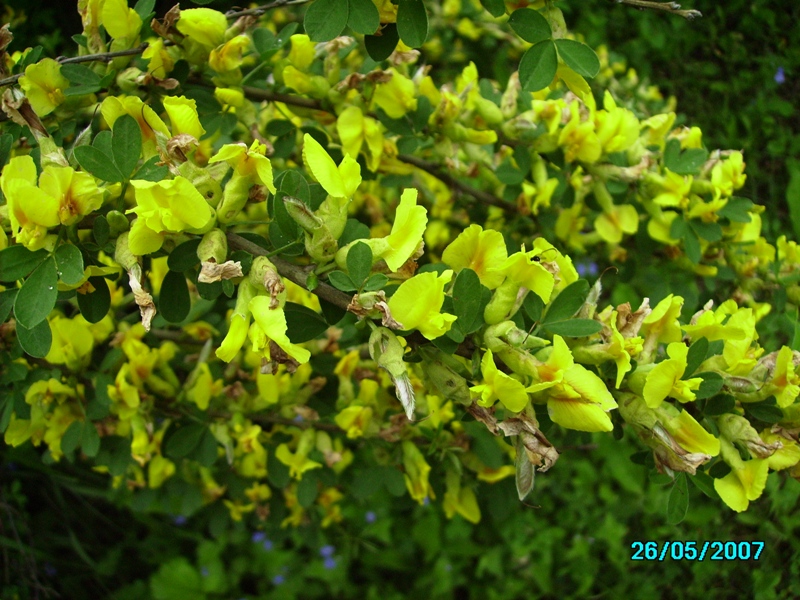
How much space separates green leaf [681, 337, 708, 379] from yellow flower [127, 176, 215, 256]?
2.02 ft

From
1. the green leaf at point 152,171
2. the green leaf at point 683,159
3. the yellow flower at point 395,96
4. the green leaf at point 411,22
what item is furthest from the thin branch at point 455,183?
the green leaf at point 152,171

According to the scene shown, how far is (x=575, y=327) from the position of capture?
0.88 metres

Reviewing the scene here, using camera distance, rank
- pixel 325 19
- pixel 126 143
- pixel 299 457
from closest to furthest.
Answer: pixel 126 143 < pixel 325 19 < pixel 299 457

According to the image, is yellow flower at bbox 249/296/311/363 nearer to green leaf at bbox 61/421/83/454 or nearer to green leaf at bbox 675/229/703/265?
green leaf at bbox 61/421/83/454

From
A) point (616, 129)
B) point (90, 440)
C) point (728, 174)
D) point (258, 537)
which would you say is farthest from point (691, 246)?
point (258, 537)

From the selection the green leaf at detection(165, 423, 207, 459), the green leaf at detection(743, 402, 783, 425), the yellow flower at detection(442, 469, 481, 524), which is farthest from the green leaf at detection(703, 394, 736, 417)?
the green leaf at detection(165, 423, 207, 459)

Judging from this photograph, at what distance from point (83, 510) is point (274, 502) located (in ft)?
4.26

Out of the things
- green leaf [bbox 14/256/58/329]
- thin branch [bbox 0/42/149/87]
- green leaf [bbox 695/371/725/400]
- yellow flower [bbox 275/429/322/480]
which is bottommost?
yellow flower [bbox 275/429/322/480]

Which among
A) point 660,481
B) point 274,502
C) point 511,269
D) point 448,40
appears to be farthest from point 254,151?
point 448,40

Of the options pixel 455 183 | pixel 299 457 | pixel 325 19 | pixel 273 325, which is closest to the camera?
pixel 273 325

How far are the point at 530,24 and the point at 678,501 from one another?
0.68 m

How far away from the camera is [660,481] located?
0.94 m

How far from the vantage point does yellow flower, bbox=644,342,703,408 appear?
85 centimetres

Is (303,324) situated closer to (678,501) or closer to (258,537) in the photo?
(678,501)
